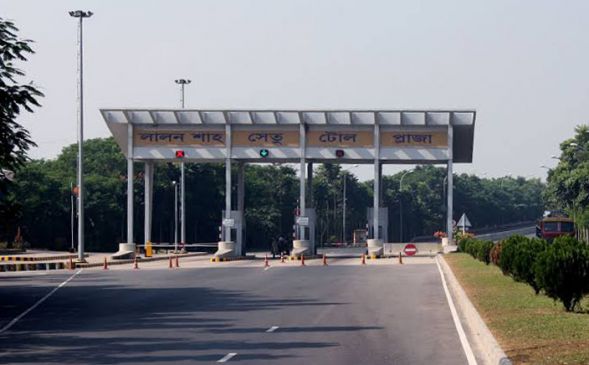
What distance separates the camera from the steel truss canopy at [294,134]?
6556 centimetres

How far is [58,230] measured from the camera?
8731cm

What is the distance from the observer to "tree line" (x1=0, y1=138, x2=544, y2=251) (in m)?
86.8

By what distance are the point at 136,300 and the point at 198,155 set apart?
37.5m

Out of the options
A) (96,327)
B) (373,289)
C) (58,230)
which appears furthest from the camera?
(58,230)

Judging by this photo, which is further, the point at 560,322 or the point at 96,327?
the point at 96,327

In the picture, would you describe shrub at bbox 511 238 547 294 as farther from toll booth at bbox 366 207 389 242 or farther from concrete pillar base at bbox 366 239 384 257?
toll booth at bbox 366 207 389 242

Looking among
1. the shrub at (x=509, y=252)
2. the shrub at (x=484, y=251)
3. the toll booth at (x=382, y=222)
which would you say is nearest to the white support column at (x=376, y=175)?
the toll booth at (x=382, y=222)

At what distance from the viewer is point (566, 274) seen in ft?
72.5

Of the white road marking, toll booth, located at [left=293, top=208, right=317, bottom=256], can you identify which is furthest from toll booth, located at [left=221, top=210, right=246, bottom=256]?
the white road marking

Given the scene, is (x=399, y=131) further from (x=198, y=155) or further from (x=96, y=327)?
(x=96, y=327)

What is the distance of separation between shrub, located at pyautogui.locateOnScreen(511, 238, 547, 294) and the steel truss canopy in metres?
34.2

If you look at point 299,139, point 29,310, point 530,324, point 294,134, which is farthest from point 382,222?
point 530,324

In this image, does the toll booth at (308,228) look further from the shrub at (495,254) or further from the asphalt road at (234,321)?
the asphalt road at (234,321)

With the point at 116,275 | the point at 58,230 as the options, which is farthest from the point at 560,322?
the point at 58,230
